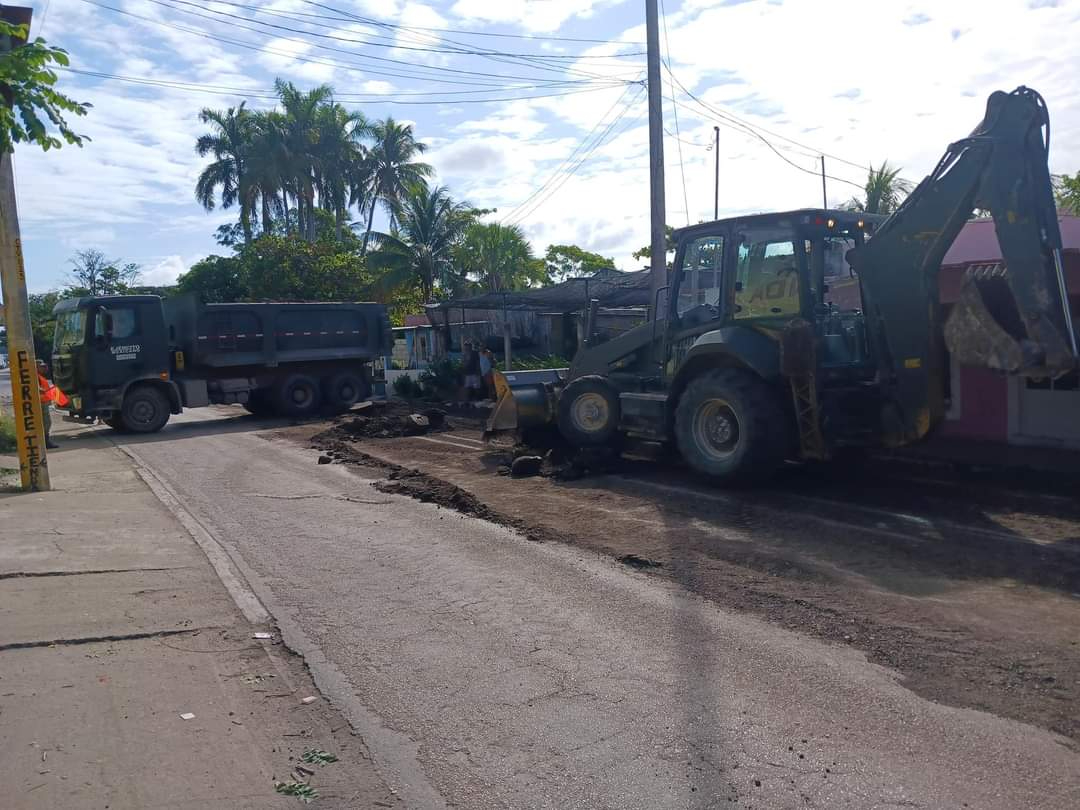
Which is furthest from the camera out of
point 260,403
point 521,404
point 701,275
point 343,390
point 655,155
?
point 343,390

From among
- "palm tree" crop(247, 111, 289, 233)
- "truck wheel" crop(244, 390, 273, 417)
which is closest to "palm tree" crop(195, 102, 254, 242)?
"palm tree" crop(247, 111, 289, 233)

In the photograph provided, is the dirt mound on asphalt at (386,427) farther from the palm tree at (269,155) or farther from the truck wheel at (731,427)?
the palm tree at (269,155)

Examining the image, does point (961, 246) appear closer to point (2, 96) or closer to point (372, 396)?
point (2, 96)

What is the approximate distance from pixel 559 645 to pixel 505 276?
33.4 m

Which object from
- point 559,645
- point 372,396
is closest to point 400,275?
point 372,396

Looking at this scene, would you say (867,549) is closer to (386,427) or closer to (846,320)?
(846,320)

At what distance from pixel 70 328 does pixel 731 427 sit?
53.0ft

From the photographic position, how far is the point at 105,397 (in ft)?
68.4

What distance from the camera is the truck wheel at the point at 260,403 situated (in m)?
23.7

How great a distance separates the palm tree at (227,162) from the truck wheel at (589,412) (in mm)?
40504

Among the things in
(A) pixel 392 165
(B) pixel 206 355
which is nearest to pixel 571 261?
(A) pixel 392 165

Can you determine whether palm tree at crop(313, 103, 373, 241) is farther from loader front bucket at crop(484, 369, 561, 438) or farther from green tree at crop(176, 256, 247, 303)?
loader front bucket at crop(484, 369, 561, 438)

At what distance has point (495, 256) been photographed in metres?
37.9

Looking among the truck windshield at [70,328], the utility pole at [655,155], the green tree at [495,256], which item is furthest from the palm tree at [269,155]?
the utility pole at [655,155]
